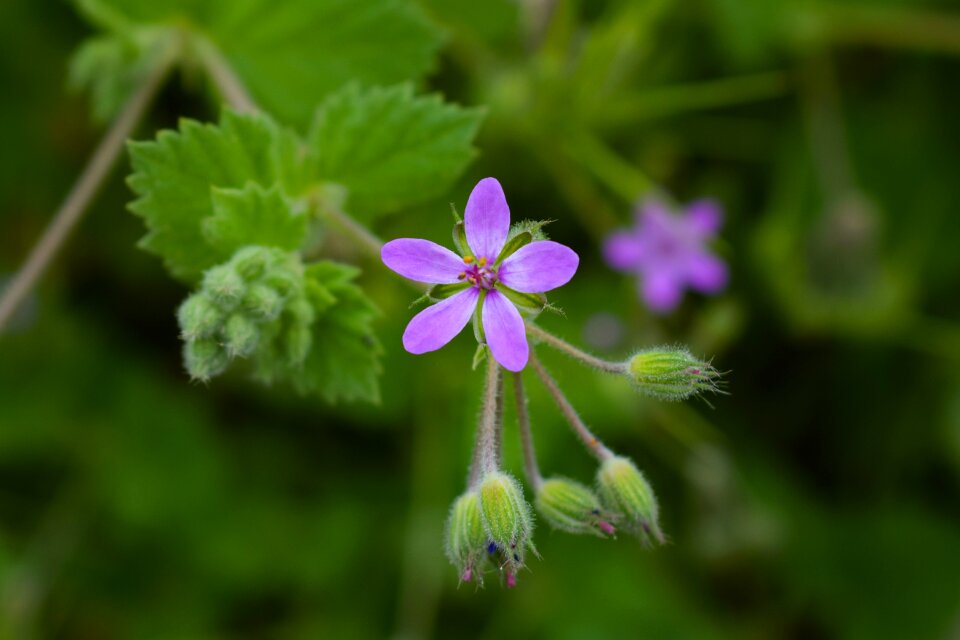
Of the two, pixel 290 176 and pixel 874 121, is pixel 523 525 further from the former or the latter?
pixel 874 121

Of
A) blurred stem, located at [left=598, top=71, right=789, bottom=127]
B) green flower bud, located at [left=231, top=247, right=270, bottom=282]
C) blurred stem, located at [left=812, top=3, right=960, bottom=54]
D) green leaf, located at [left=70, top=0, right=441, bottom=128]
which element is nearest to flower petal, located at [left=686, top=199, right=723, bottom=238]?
blurred stem, located at [left=598, top=71, right=789, bottom=127]

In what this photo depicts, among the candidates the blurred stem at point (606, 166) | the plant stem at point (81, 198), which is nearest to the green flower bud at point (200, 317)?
the plant stem at point (81, 198)

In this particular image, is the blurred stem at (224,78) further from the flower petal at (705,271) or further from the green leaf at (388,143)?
the flower petal at (705,271)

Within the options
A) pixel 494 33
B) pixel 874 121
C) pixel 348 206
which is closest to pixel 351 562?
pixel 348 206

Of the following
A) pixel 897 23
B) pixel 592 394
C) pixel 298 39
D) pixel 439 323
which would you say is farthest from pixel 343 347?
pixel 897 23

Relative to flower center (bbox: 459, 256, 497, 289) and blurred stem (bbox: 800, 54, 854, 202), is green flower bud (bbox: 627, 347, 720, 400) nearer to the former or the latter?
flower center (bbox: 459, 256, 497, 289)

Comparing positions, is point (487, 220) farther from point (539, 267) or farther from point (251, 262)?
point (251, 262)
